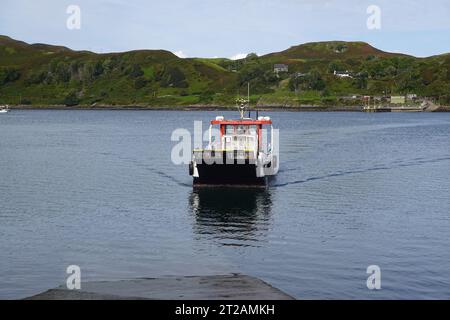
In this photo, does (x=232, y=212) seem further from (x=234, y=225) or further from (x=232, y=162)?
(x=232, y=162)

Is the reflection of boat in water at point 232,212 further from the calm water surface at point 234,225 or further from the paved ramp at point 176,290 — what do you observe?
the paved ramp at point 176,290

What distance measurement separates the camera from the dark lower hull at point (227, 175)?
63.1 meters

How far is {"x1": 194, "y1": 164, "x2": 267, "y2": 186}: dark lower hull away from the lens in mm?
63094

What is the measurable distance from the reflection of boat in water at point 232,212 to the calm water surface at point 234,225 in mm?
152

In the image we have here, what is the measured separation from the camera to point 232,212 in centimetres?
5303

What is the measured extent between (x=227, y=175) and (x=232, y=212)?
11.0 meters

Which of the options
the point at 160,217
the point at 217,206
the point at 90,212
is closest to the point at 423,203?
the point at 217,206

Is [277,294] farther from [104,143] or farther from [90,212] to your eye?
[104,143]

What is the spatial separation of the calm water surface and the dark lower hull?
4.53 ft

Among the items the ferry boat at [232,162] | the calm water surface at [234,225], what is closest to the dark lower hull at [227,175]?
the ferry boat at [232,162]

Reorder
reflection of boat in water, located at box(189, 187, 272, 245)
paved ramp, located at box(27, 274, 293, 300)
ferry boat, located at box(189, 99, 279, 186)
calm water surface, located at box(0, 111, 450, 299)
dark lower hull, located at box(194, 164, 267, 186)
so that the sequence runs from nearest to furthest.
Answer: paved ramp, located at box(27, 274, 293, 300) → calm water surface, located at box(0, 111, 450, 299) → reflection of boat in water, located at box(189, 187, 272, 245) → ferry boat, located at box(189, 99, 279, 186) → dark lower hull, located at box(194, 164, 267, 186)

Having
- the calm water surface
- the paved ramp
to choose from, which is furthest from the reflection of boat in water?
the paved ramp

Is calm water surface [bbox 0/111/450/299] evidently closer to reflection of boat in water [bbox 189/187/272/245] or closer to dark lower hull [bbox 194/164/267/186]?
reflection of boat in water [bbox 189/187/272/245]

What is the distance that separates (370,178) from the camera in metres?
75.6
